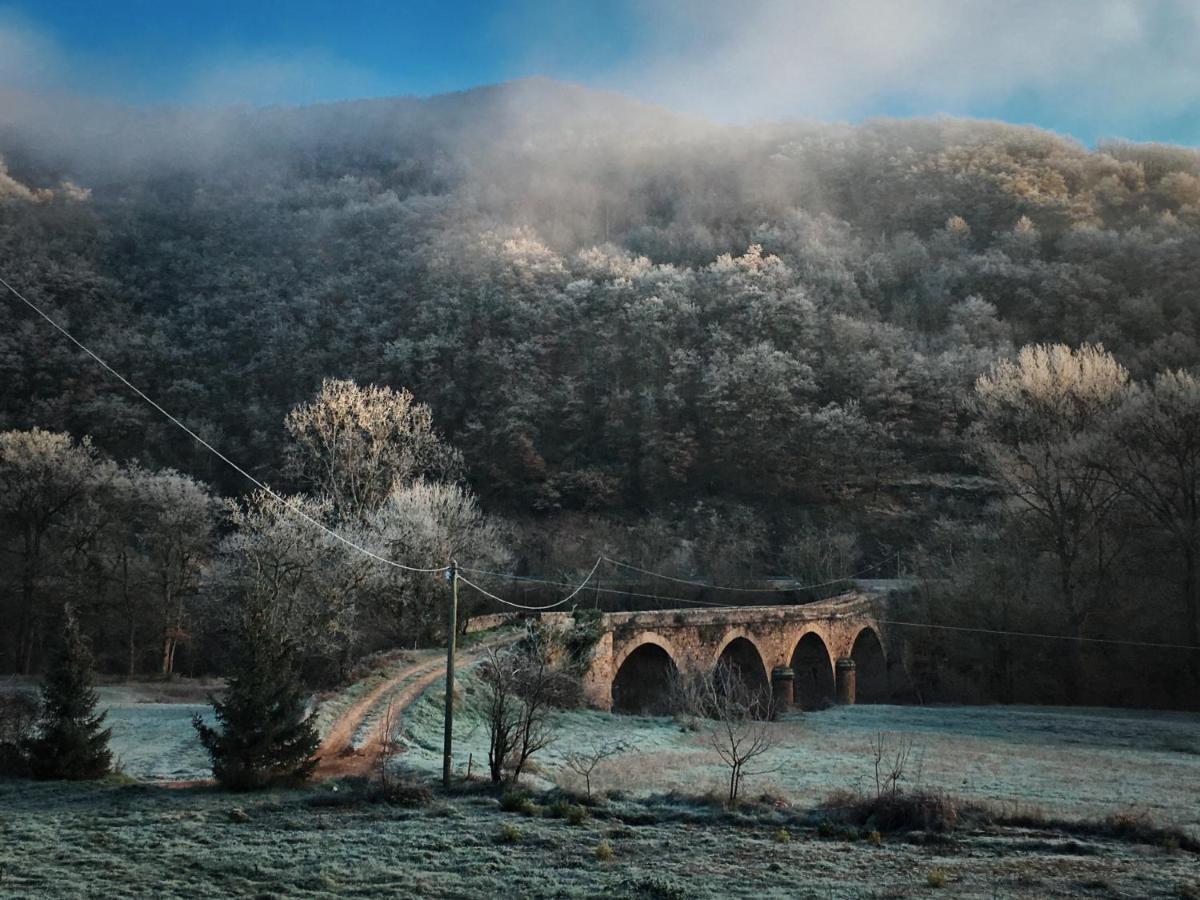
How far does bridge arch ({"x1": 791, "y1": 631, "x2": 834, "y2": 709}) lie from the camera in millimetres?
38500

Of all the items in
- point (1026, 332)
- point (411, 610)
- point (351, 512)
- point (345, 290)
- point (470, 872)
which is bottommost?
point (470, 872)

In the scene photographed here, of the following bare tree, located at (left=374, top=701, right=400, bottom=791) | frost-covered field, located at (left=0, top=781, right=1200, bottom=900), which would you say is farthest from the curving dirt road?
frost-covered field, located at (left=0, top=781, right=1200, bottom=900)

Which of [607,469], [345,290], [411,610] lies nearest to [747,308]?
[607,469]

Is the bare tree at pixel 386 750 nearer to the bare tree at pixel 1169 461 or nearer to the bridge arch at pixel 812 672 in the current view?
the bridge arch at pixel 812 672

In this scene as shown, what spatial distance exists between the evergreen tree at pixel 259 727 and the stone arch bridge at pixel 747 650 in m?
13.3

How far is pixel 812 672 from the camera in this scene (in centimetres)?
4066

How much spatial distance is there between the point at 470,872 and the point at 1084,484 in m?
28.5

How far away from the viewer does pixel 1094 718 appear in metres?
28.1

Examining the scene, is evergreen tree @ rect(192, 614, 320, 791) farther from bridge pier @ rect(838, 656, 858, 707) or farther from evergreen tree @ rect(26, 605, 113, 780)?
bridge pier @ rect(838, 656, 858, 707)

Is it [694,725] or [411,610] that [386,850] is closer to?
[694,725]

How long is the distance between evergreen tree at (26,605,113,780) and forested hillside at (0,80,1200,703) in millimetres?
19968

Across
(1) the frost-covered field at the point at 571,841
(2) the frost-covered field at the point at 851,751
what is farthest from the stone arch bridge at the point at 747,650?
(1) the frost-covered field at the point at 571,841

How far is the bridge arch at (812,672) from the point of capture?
126 feet

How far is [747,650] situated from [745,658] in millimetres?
665
